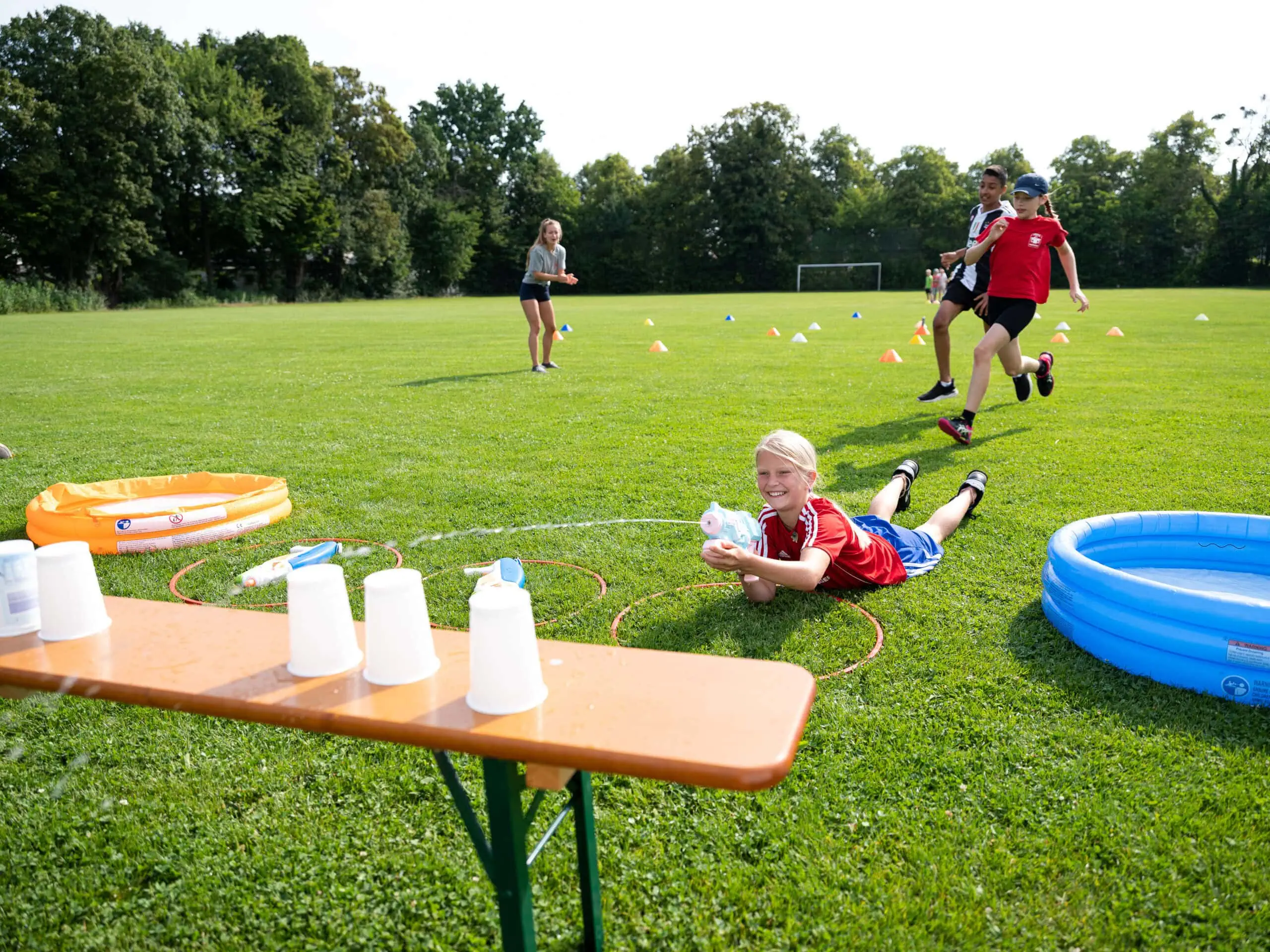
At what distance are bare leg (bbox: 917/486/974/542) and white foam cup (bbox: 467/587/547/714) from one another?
11.1 ft

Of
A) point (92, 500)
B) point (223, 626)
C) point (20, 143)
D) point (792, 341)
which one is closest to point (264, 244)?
point (20, 143)

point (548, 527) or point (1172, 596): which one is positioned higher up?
point (1172, 596)

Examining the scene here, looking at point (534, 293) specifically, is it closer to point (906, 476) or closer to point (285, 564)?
point (906, 476)

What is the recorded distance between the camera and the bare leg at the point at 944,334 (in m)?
8.84

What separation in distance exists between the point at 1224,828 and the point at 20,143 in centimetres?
5368

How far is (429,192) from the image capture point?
209 ft

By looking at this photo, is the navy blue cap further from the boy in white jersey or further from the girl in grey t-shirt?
the girl in grey t-shirt

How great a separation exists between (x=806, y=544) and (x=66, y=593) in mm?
2803

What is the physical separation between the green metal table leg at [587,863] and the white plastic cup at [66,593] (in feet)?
4.77

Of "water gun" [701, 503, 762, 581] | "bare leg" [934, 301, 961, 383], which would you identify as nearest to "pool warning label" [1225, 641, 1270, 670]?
"water gun" [701, 503, 762, 581]

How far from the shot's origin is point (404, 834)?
2.59 metres

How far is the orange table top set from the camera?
1.73 meters

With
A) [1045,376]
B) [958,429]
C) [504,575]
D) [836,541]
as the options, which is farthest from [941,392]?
[504,575]

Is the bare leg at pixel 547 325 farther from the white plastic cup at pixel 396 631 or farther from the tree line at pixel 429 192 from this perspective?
the tree line at pixel 429 192
